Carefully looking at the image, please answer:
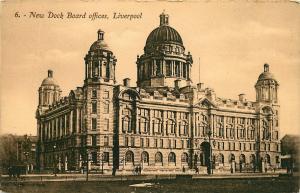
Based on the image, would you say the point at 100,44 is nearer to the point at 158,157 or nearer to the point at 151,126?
the point at 151,126

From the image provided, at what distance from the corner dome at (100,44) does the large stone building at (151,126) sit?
58.1 inches

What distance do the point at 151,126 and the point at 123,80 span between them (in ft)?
14.9

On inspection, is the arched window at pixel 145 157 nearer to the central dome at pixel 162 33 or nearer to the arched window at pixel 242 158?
the arched window at pixel 242 158

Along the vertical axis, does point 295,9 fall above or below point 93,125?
above

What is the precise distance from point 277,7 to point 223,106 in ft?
30.8

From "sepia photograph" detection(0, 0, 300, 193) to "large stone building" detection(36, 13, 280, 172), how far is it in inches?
3.4

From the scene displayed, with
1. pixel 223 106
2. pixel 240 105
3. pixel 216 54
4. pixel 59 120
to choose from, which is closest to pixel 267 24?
pixel 216 54

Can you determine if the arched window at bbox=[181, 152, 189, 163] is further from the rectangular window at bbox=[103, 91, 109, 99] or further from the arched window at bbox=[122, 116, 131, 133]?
the rectangular window at bbox=[103, 91, 109, 99]

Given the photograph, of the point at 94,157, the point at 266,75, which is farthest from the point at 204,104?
the point at 266,75

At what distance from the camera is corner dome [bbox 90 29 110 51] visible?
674 inches

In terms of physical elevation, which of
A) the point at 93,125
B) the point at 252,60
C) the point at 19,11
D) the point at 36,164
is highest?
the point at 19,11

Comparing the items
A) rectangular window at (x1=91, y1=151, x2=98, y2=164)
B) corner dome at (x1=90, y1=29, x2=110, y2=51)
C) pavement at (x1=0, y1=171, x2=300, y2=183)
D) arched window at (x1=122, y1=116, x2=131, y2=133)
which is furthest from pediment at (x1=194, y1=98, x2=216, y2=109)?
corner dome at (x1=90, y1=29, x2=110, y2=51)

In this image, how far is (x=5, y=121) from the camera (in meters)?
16.6

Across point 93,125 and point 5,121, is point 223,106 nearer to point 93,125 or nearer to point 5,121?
point 93,125
